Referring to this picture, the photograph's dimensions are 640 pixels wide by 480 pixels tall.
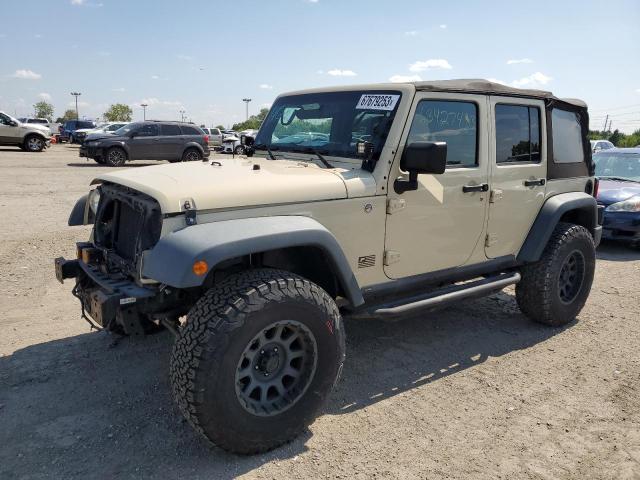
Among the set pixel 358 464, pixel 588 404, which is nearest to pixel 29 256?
pixel 358 464

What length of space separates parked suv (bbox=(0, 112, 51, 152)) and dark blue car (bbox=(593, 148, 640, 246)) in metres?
23.0

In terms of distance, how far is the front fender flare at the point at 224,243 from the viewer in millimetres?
2549

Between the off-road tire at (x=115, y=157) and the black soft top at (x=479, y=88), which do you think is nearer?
the black soft top at (x=479, y=88)

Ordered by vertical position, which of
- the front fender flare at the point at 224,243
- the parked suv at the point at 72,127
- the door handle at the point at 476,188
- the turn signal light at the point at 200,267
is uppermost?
the parked suv at the point at 72,127

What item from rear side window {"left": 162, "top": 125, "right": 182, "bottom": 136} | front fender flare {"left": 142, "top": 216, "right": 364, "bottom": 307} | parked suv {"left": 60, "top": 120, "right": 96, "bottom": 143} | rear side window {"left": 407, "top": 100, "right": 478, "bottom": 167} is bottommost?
front fender flare {"left": 142, "top": 216, "right": 364, "bottom": 307}

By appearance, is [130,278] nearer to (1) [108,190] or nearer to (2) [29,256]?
(1) [108,190]

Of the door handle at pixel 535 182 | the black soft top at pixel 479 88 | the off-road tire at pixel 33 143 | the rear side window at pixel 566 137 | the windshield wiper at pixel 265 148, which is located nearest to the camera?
the black soft top at pixel 479 88

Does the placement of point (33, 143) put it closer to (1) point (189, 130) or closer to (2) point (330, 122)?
(1) point (189, 130)

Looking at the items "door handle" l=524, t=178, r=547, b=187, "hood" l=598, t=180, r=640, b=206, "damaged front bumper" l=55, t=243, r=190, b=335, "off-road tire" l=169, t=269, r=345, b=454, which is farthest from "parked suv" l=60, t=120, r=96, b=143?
"off-road tire" l=169, t=269, r=345, b=454

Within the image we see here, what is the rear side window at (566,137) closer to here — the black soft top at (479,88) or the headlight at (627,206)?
the black soft top at (479,88)

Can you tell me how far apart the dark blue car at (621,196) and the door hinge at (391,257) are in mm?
6009

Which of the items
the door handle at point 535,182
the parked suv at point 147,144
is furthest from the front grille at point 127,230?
the parked suv at point 147,144

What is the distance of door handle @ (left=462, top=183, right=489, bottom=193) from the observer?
3895 mm

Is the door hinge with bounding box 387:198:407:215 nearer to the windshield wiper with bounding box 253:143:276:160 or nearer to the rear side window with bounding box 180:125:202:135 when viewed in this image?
the windshield wiper with bounding box 253:143:276:160
